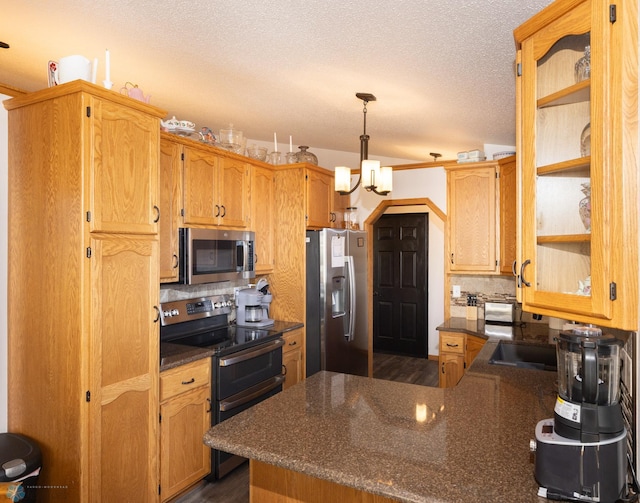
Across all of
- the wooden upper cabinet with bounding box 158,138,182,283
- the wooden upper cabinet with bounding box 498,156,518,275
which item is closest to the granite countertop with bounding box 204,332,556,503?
the wooden upper cabinet with bounding box 158,138,182,283

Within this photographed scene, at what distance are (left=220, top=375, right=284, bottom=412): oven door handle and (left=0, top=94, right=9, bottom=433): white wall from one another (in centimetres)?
121

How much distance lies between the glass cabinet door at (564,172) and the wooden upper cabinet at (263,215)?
2659mm

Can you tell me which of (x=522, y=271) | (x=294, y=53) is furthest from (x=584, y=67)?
(x=294, y=53)

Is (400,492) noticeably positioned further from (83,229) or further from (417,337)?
(417,337)

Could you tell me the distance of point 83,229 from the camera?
201 cm

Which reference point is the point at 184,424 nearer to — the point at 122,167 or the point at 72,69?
the point at 122,167

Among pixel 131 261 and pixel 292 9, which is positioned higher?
pixel 292 9

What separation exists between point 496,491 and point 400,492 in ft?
0.85

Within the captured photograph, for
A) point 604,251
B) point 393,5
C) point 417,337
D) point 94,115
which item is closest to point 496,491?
point 604,251

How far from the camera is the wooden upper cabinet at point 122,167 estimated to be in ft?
6.73

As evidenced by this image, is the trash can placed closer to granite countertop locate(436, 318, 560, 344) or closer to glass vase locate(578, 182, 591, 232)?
glass vase locate(578, 182, 591, 232)

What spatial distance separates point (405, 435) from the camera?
1524 millimetres

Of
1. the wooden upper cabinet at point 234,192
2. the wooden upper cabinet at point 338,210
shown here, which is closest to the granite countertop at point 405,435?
the wooden upper cabinet at point 234,192

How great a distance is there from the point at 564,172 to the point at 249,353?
238 centimetres
